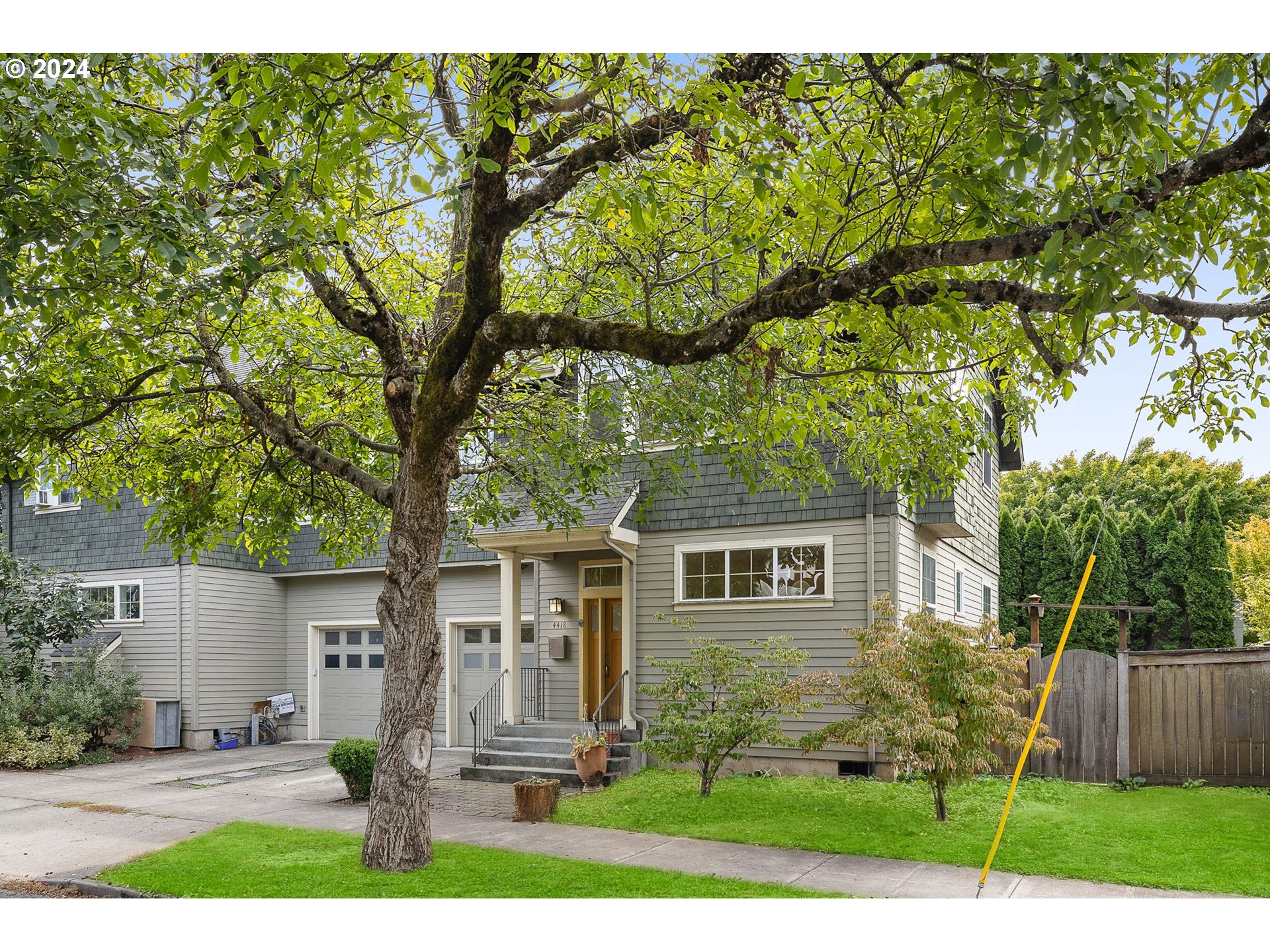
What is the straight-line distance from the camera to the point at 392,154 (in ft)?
26.2

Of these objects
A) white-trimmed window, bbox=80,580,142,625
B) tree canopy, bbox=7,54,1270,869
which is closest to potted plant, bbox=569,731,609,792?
tree canopy, bbox=7,54,1270,869

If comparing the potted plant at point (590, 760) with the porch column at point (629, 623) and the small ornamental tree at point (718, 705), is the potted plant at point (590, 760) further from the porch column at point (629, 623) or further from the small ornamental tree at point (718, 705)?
the porch column at point (629, 623)

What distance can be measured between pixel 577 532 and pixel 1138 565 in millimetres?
14064

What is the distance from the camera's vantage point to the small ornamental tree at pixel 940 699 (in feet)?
27.8

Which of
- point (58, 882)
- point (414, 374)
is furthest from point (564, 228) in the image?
point (58, 882)

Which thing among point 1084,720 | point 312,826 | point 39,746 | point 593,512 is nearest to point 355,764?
point 312,826

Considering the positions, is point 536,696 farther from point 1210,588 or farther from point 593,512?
point 1210,588

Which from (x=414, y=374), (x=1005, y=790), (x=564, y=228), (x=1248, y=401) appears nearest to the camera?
(x=1248, y=401)

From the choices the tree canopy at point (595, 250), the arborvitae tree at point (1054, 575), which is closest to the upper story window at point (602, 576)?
the tree canopy at point (595, 250)

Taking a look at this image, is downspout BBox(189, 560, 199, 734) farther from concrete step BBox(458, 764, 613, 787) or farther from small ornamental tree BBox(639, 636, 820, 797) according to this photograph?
small ornamental tree BBox(639, 636, 820, 797)

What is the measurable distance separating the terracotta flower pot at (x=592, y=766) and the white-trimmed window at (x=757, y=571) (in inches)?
94.3
